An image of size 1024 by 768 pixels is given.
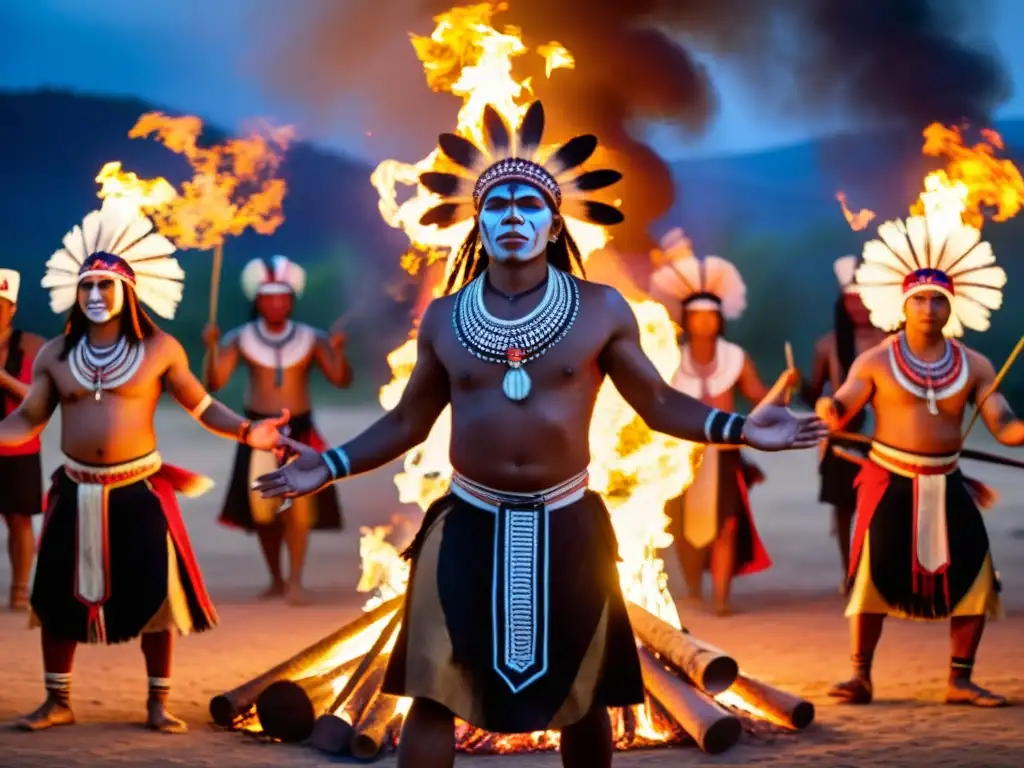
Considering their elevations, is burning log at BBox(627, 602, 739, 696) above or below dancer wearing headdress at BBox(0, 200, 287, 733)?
below

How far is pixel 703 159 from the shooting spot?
24.1 metres

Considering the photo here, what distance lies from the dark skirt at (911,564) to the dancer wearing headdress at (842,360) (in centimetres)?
282

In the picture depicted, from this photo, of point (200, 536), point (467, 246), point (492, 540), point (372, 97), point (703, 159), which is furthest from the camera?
point (703, 159)

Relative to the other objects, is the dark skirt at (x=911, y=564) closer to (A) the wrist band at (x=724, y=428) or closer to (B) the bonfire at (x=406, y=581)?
(B) the bonfire at (x=406, y=581)

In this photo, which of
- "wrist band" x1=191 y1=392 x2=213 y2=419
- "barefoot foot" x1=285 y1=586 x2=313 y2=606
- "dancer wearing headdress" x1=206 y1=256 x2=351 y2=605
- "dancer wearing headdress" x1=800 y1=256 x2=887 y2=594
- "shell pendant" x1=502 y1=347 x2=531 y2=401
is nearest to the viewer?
"shell pendant" x1=502 y1=347 x2=531 y2=401

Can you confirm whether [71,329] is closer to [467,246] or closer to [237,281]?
[467,246]

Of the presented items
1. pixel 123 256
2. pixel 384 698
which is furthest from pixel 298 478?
pixel 123 256

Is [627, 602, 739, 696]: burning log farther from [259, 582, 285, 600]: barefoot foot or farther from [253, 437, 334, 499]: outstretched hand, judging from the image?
[259, 582, 285, 600]: barefoot foot

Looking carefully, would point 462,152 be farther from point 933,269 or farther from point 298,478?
point 933,269

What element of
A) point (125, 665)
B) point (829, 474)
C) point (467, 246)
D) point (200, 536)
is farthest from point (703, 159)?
point (467, 246)

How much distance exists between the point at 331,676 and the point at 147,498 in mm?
926

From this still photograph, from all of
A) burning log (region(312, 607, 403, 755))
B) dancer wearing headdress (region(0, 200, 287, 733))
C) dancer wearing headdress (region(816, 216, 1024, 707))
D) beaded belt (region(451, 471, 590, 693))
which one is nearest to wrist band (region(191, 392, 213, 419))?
dancer wearing headdress (region(0, 200, 287, 733))

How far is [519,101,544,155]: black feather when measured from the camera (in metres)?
4.76

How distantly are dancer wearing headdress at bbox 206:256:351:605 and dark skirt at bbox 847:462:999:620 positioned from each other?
3765 millimetres
